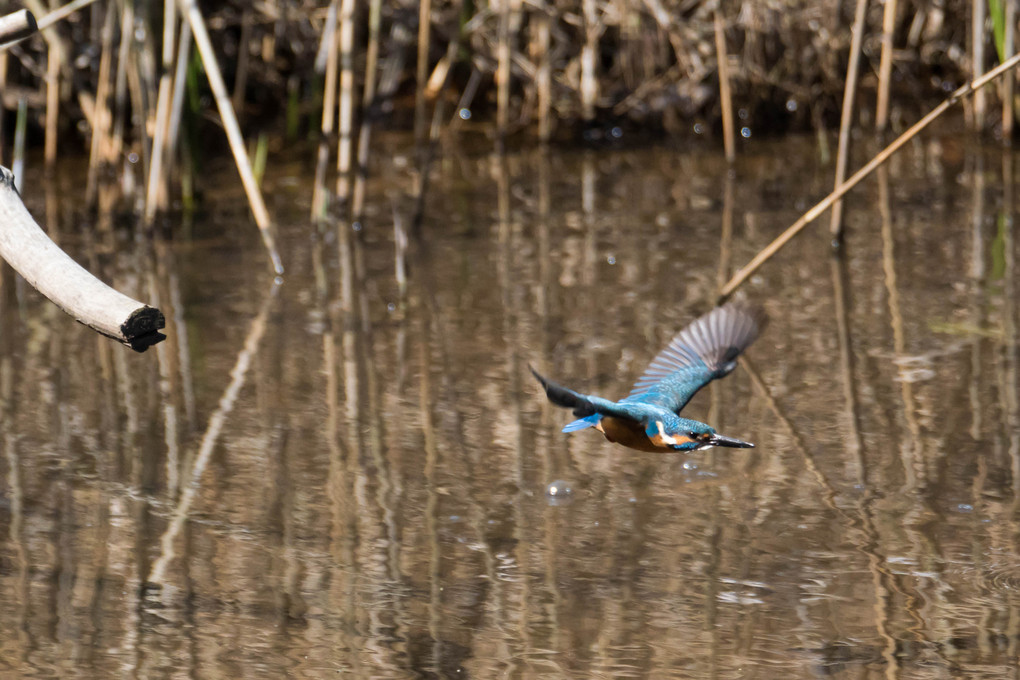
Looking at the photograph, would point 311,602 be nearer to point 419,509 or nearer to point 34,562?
point 419,509

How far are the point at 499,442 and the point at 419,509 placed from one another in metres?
0.39

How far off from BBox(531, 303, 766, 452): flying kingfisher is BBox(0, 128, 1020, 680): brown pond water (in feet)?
1.41

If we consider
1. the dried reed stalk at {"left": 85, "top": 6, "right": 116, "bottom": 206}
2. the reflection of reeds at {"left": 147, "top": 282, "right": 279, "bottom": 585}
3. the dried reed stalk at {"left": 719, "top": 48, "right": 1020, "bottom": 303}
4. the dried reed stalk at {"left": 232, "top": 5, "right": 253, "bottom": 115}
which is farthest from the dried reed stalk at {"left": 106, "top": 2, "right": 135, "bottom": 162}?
the dried reed stalk at {"left": 719, "top": 48, "right": 1020, "bottom": 303}

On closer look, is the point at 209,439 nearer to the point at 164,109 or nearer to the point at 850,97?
the point at 164,109

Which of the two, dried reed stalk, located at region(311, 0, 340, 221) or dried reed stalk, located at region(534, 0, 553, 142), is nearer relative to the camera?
dried reed stalk, located at region(311, 0, 340, 221)

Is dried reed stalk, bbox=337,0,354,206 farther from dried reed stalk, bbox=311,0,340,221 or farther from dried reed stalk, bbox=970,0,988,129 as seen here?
dried reed stalk, bbox=970,0,988,129

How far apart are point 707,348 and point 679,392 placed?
0.15 metres

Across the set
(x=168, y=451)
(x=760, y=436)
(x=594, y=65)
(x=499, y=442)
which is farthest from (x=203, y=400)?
(x=594, y=65)

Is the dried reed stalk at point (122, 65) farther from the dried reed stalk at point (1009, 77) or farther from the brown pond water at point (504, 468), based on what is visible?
the dried reed stalk at point (1009, 77)

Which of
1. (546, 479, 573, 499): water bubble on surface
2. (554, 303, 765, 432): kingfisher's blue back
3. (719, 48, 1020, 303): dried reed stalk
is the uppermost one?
(719, 48, 1020, 303): dried reed stalk

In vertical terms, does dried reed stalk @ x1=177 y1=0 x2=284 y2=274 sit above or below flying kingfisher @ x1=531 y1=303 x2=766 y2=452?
above

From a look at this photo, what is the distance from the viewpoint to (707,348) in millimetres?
2139

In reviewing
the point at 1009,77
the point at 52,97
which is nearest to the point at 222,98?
the point at 52,97

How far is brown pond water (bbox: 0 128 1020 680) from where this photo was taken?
7.06 feet
